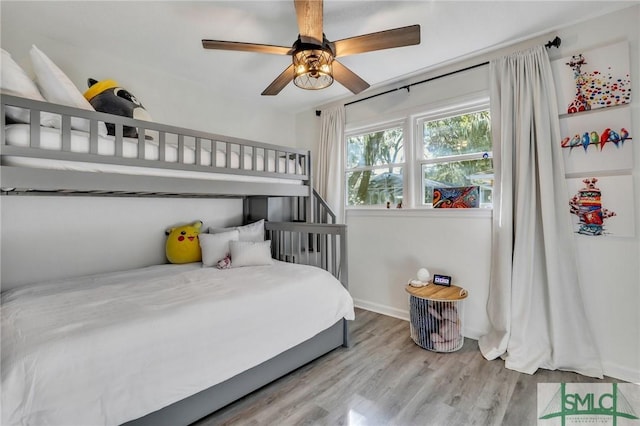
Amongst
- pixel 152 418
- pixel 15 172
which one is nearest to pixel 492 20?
→ pixel 15 172

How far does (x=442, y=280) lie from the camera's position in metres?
2.61

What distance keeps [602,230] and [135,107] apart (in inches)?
137

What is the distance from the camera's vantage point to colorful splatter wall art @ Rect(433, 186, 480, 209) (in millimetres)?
2627

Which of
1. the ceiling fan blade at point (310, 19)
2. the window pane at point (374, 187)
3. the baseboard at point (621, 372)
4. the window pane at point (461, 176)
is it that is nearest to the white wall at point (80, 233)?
the window pane at point (374, 187)

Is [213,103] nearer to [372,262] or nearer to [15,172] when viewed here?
[15,172]

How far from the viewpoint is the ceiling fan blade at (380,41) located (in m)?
1.70

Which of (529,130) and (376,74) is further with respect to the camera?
(376,74)

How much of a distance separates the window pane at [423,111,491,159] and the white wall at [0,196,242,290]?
8.50 feet

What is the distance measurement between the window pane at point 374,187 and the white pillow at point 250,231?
3.81 ft

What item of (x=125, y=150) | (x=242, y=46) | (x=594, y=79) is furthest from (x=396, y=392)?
(x=594, y=79)

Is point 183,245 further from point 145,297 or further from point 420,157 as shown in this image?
point 420,157

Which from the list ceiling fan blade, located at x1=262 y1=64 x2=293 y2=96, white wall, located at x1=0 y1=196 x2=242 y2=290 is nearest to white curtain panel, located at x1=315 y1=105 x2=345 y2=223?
ceiling fan blade, located at x1=262 y1=64 x2=293 y2=96

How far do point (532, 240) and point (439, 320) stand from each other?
92 centimetres

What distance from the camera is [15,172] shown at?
1.42m
